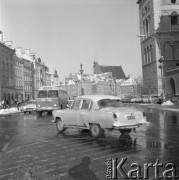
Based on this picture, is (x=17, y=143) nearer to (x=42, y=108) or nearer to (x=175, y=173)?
(x=175, y=173)

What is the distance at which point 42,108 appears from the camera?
92.0ft

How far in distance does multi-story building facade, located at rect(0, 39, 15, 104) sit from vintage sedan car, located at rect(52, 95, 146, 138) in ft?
182

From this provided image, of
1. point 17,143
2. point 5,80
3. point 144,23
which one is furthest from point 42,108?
point 144,23

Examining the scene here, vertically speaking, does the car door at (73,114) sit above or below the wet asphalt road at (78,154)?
above

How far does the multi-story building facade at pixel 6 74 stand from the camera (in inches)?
2638

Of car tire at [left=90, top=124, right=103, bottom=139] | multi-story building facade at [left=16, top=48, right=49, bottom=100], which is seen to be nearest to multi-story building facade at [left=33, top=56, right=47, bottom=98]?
multi-story building facade at [left=16, top=48, right=49, bottom=100]

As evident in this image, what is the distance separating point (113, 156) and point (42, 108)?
20.8 m

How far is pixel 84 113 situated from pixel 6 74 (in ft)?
204

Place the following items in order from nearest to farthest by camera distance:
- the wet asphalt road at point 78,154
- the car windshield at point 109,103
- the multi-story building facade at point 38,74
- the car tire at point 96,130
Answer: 1. the wet asphalt road at point 78,154
2. the car tire at point 96,130
3. the car windshield at point 109,103
4. the multi-story building facade at point 38,74

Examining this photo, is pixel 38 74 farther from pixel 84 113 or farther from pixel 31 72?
pixel 84 113

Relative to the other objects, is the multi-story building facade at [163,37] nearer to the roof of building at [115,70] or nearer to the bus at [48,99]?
the bus at [48,99]

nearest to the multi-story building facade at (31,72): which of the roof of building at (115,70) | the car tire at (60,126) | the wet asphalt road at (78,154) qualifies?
the roof of building at (115,70)

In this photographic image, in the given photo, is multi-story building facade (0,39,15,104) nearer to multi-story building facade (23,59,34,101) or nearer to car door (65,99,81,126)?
multi-story building facade (23,59,34,101)

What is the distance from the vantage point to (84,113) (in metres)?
11.9
